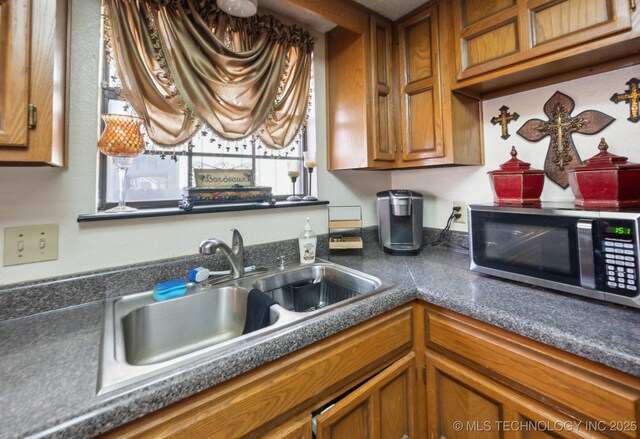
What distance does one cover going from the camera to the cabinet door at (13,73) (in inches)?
24.5

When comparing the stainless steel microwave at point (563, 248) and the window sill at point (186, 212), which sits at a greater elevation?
the window sill at point (186, 212)

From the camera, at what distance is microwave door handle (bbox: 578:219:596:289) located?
803 millimetres

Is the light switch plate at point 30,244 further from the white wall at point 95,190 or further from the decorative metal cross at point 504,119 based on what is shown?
the decorative metal cross at point 504,119

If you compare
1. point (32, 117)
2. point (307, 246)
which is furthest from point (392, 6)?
point (32, 117)

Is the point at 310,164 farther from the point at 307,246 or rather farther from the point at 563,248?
the point at 563,248

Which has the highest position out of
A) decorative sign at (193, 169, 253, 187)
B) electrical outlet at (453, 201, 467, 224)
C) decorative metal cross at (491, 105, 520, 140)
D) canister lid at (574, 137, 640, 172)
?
decorative metal cross at (491, 105, 520, 140)

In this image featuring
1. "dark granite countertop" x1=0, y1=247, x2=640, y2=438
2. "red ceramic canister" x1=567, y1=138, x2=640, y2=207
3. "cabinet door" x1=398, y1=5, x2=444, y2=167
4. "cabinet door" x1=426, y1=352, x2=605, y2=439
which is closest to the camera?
"dark granite countertop" x1=0, y1=247, x2=640, y2=438

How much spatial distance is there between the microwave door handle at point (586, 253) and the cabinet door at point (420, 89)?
66cm

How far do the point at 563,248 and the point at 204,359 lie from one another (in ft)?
3.56

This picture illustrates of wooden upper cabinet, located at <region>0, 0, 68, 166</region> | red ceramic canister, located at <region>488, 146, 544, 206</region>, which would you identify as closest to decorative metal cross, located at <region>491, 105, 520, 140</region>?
red ceramic canister, located at <region>488, 146, 544, 206</region>

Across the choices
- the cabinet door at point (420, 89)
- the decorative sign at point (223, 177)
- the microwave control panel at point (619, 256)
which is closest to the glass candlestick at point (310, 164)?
the decorative sign at point (223, 177)

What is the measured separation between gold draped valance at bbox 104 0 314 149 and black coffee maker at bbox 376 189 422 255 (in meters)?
0.64

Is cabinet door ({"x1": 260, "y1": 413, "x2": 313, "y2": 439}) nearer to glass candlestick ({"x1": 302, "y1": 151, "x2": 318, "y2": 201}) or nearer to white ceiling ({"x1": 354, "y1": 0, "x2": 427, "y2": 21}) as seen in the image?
glass candlestick ({"x1": 302, "y1": 151, "x2": 318, "y2": 201})

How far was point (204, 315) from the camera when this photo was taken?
39.9 inches
